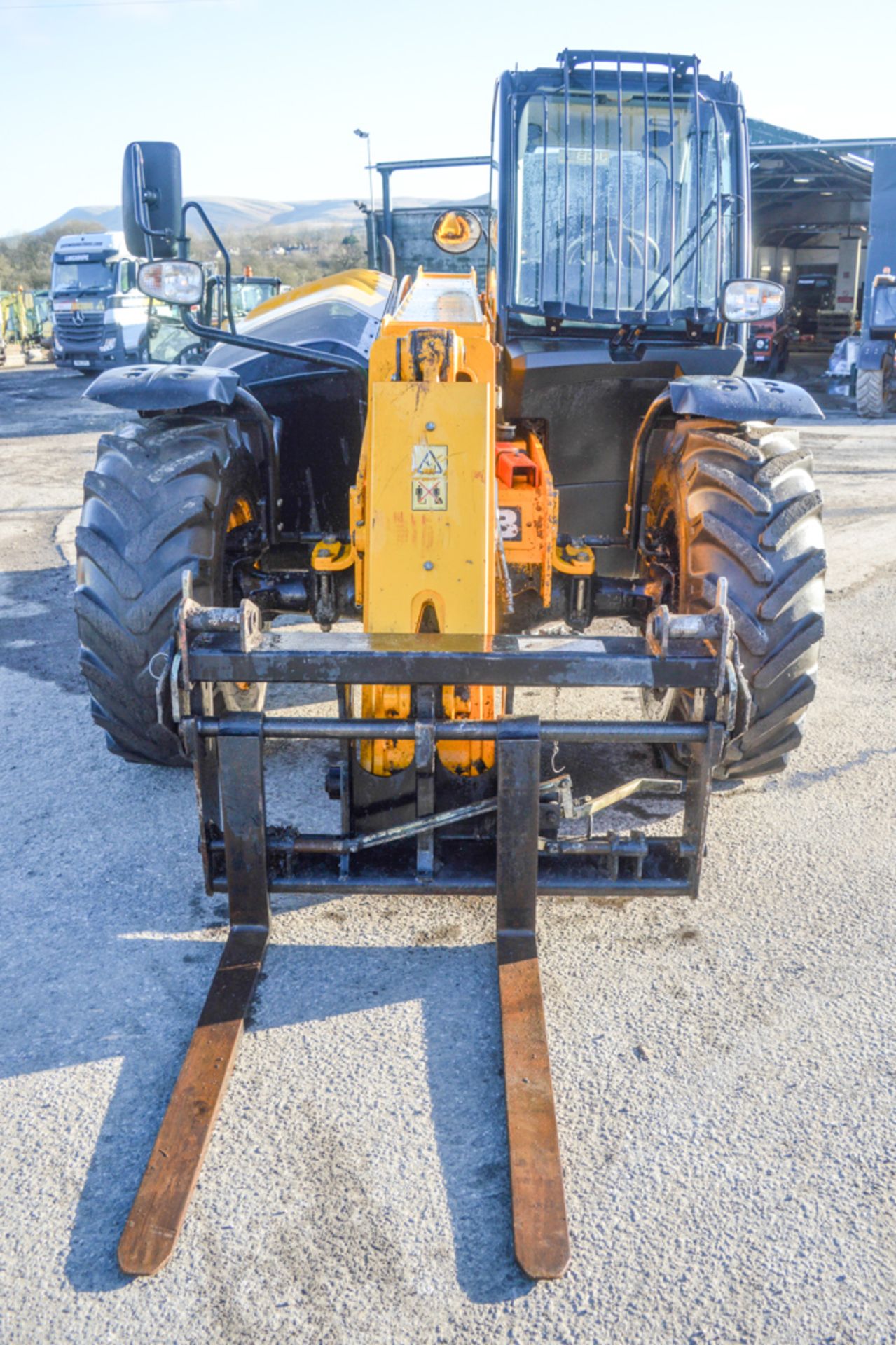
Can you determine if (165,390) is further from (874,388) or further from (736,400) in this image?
(874,388)

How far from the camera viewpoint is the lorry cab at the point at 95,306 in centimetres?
2436

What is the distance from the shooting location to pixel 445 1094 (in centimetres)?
289

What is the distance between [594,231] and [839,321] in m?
26.3

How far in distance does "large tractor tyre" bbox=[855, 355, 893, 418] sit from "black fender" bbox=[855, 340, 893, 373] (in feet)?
0.15

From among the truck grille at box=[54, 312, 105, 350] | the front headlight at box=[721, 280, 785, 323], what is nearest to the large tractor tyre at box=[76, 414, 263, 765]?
the front headlight at box=[721, 280, 785, 323]

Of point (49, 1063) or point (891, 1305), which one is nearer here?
point (891, 1305)

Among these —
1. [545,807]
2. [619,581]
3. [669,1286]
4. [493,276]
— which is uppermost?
[493,276]

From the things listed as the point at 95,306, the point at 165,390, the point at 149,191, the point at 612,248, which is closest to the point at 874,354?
the point at 612,248

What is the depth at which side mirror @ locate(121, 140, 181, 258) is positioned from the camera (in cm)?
372

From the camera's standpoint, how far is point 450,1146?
8.93 ft

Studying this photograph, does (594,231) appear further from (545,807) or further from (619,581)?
(545,807)

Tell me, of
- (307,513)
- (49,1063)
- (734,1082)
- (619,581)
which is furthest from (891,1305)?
(307,513)

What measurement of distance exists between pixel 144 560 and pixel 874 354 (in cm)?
1479

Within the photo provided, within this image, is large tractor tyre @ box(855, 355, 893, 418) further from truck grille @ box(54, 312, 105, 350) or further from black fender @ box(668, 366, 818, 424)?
truck grille @ box(54, 312, 105, 350)
